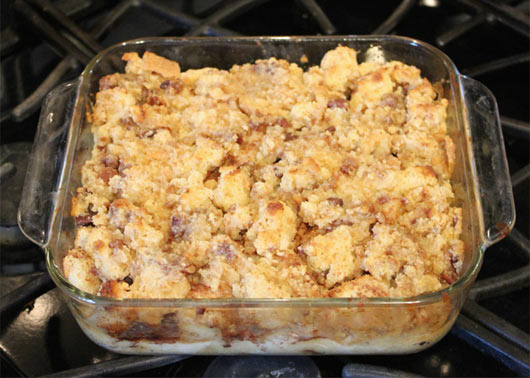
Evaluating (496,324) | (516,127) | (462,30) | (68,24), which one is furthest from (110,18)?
(496,324)

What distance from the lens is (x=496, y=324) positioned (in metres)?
0.94

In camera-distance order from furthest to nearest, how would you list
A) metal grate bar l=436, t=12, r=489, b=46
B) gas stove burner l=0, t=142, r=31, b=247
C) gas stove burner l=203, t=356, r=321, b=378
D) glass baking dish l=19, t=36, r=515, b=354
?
metal grate bar l=436, t=12, r=489, b=46 < gas stove burner l=0, t=142, r=31, b=247 < gas stove burner l=203, t=356, r=321, b=378 < glass baking dish l=19, t=36, r=515, b=354

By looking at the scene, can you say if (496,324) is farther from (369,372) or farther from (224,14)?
(224,14)

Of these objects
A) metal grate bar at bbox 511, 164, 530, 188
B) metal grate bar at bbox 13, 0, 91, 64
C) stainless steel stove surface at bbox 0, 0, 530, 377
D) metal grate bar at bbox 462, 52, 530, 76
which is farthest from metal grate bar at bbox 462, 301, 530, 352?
metal grate bar at bbox 13, 0, 91, 64

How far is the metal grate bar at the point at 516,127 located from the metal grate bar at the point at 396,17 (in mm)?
327

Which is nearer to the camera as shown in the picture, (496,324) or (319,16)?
(496,324)

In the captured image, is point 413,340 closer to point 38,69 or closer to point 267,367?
point 267,367

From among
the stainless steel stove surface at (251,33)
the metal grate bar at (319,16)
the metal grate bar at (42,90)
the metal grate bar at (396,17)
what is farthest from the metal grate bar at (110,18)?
the metal grate bar at (396,17)

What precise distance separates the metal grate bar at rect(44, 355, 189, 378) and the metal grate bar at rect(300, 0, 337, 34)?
2.50ft

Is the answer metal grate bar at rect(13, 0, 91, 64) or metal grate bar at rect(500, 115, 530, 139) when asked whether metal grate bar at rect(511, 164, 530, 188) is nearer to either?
metal grate bar at rect(500, 115, 530, 139)

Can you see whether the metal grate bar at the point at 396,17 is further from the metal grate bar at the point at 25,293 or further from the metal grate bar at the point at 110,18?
the metal grate bar at the point at 25,293

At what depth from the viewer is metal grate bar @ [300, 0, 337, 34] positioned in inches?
51.8

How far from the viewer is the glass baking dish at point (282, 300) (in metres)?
0.80

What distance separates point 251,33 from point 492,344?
2.89 ft
